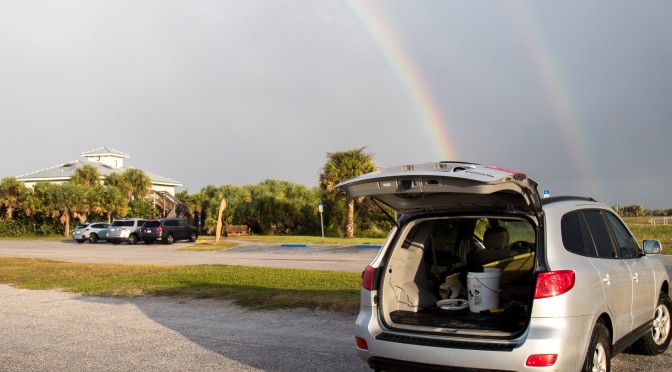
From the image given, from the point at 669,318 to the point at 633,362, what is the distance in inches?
36.8

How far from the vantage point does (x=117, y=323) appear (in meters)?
9.66

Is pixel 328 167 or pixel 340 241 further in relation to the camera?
pixel 328 167

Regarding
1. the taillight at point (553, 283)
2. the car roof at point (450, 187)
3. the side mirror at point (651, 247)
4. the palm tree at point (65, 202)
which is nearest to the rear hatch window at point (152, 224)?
the palm tree at point (65, 202)

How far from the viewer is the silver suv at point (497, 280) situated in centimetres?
479

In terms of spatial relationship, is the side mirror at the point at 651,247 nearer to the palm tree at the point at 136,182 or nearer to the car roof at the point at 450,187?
the car roof at the point at 450,187

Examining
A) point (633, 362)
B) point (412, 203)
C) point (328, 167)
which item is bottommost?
point (633, 362)

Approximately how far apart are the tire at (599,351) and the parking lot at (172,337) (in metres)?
1.37

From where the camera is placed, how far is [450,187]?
4.98 metres

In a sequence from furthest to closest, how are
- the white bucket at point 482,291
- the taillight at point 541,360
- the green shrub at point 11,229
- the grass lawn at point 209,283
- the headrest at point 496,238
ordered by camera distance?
the green shrub at point 11,229, the grass lawn at point 209,283, the headrest at point 496,238, the white bucket at point 482,291, the taillight at point 541,360

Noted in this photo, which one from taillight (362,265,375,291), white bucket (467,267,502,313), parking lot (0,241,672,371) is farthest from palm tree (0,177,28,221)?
white bucket (467,267,502,313)

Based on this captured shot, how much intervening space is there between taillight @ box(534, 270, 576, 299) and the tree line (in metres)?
41.2

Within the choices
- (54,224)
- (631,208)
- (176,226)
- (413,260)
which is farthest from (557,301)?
(631,208)

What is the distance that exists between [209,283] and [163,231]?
84.2 feet

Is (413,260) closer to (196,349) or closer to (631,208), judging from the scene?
(196,349)
